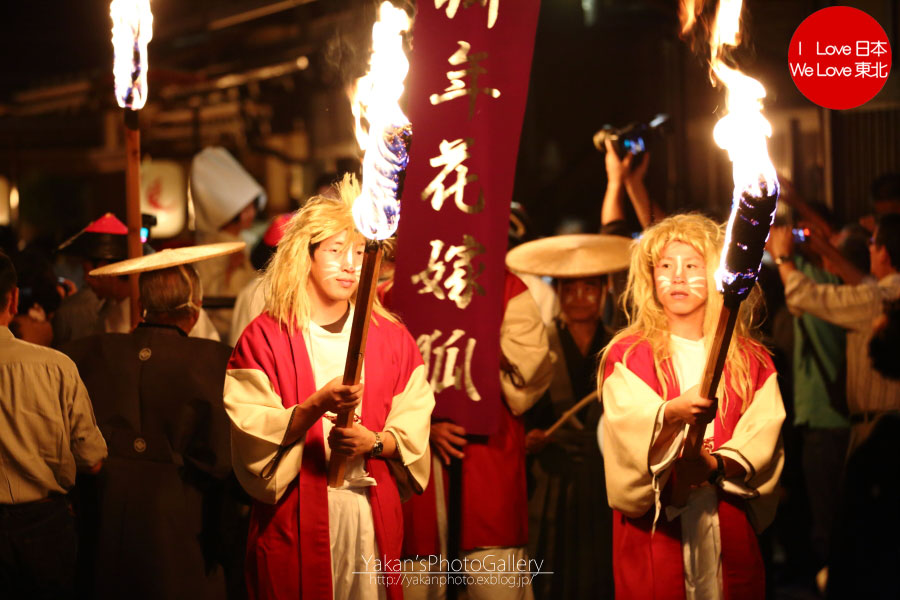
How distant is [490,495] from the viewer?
5164 millimetres

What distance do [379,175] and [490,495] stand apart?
2239 millimetres

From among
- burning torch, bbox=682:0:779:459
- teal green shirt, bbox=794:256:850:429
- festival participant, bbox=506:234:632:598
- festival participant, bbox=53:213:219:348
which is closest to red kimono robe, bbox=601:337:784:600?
burning torch, bbox=682:0:779:459

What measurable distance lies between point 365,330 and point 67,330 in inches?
143

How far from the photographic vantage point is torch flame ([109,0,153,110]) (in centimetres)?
550

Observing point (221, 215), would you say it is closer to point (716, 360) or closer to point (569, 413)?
point (569, 413)

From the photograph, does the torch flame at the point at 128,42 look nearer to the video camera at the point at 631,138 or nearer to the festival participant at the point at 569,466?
the festival participant at the point at 569,466

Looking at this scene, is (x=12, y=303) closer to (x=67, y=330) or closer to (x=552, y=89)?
(x=67, y=330)

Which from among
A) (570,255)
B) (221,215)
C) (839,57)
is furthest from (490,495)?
(221,215)

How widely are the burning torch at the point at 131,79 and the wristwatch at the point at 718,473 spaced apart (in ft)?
10.6

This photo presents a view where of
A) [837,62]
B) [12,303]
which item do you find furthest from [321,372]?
[837,62]

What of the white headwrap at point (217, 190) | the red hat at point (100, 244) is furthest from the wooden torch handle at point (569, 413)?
the white headwrap at point (217, 190)

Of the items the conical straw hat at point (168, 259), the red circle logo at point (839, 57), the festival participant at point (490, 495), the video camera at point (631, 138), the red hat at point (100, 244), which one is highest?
the red circle logo at point (839, 57)

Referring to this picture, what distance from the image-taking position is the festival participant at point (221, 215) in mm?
8109

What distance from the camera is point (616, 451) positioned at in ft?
14.2
